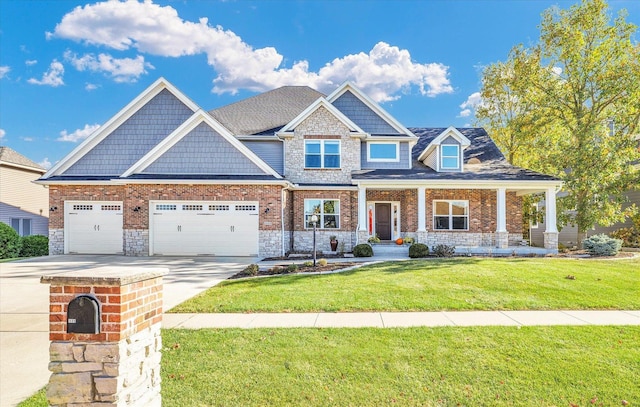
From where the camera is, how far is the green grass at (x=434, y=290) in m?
7.44

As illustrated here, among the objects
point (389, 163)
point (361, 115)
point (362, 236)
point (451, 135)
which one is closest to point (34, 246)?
point (362, 236)

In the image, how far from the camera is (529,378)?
4309 mm

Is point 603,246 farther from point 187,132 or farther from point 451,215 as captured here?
point 187,132

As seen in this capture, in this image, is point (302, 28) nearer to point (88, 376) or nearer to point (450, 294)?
point (450, 294)

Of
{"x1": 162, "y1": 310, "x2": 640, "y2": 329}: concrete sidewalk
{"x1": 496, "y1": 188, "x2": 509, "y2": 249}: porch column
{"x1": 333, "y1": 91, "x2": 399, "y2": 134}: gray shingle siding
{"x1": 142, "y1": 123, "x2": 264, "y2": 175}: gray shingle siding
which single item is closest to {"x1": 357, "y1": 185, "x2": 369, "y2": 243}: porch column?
{"x1": 333, "y1": 91, "x2": 399, "y2": 134}: gray shingle siding

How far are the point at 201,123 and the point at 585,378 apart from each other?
16.6 metres

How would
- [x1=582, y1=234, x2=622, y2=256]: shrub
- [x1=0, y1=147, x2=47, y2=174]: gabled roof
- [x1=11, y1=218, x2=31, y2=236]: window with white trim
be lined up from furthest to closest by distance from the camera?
[x1=11, y1=218, x2=31, y2=236]: window with white trim, [x1=0, y1=147, x2=47, y2=174]: gabled roof, [x1=582, y1=234, x2=622, y2=256]: shrub

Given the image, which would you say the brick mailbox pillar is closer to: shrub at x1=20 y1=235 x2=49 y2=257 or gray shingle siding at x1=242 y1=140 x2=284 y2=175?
gray shingle siding at x1=242 y1=140 x2=284 y2=175

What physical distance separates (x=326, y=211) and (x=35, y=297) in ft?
39.8

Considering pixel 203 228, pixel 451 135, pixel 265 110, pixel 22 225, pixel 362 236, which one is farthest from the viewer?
pixel 22 225

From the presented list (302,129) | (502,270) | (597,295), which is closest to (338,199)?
(302,129)

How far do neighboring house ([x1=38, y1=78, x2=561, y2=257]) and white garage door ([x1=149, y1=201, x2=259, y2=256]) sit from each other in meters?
0.05

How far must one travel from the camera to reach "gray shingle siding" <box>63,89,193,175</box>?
58.6ft

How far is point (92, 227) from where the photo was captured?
55.4ft
